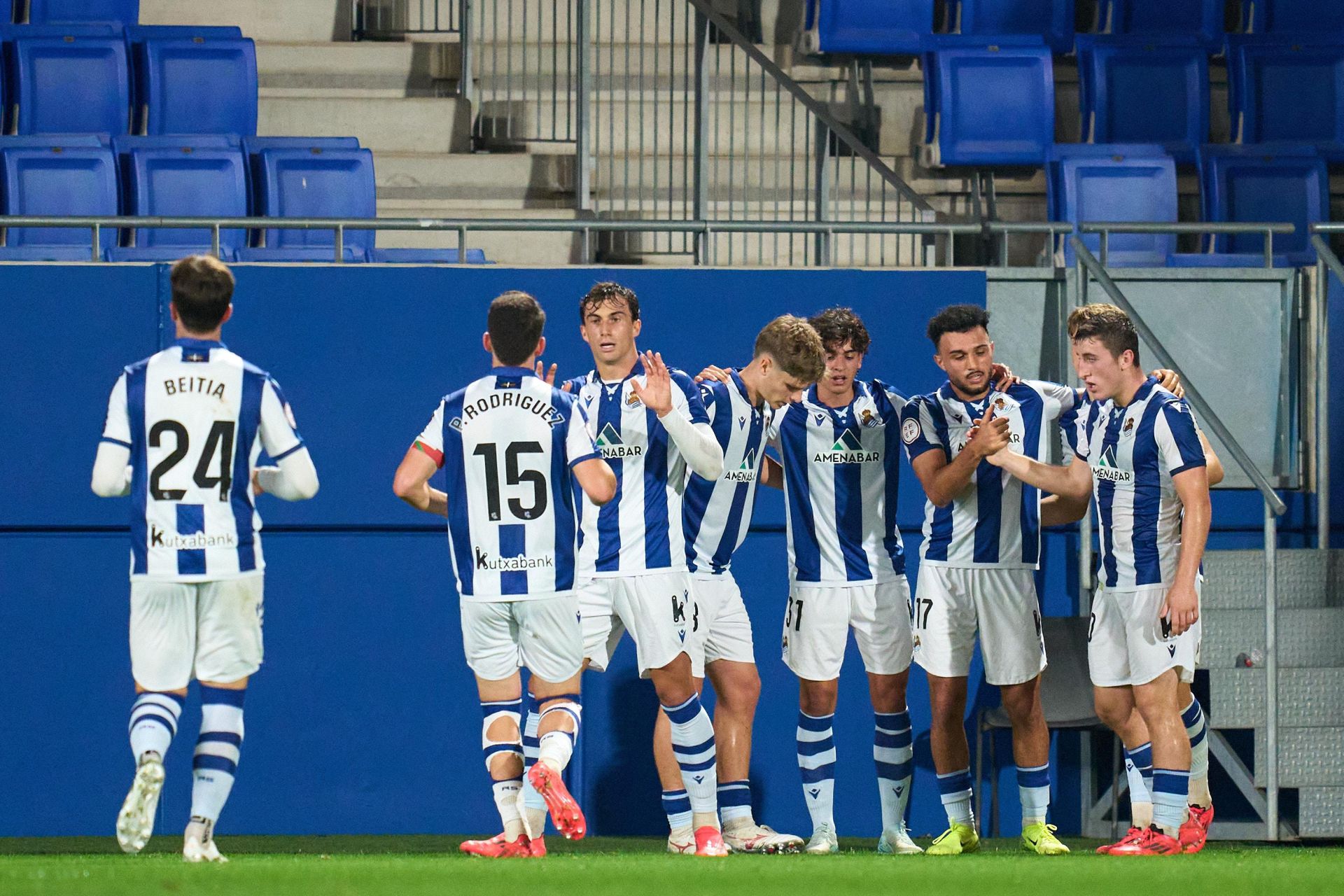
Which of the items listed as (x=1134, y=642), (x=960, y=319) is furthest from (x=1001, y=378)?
(x=1134, y=642)

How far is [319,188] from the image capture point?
9.73 metres

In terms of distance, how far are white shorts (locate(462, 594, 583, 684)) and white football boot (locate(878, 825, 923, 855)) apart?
5.66ft

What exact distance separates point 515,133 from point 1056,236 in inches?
140

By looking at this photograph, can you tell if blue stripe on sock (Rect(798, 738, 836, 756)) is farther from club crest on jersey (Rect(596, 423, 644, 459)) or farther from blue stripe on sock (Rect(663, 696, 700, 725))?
club crest on jersey (Rect(596, 423, 644, 459))

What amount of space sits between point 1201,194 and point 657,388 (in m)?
5.25

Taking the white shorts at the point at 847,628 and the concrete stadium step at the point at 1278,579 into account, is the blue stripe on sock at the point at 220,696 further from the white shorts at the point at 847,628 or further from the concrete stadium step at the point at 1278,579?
the concrete stadium step at the point at 1278,579

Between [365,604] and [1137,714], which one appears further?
[365,604]

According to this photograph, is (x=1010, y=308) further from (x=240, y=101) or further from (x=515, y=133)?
(x=240, y=101)

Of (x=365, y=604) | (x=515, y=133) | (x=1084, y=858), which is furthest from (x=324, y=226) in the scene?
(x=1084, y=858)

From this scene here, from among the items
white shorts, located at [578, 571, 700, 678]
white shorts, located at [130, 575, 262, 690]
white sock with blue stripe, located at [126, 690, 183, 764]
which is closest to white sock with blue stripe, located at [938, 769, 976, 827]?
white shorts, located at [578, 571, 700, 678]

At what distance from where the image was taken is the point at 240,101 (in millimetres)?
10375

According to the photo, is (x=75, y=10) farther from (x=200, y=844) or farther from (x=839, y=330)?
(x=200, y=844)

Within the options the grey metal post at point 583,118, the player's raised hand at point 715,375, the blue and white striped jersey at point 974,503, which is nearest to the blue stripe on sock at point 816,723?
the blue and white striped jersey at point 974,503

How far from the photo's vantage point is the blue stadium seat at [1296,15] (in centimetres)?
1193
